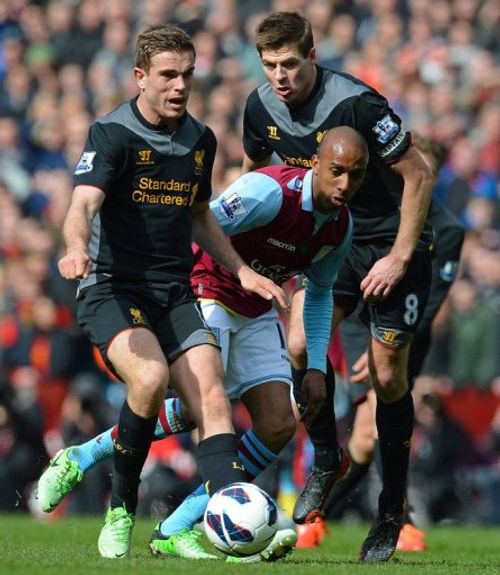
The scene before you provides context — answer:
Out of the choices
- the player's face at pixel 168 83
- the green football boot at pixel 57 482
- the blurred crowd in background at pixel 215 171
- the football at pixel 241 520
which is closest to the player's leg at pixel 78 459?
the green football boot at pixel 57 482

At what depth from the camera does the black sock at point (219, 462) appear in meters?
7.47

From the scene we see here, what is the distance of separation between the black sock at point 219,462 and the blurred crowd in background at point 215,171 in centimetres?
411

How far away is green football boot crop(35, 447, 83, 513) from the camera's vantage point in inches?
338

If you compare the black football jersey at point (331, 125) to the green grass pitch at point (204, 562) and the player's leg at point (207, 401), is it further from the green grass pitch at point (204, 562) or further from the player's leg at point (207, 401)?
the green grass pitch at point (204, 562)

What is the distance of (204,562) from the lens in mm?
7734

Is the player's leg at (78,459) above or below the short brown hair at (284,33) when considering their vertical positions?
below

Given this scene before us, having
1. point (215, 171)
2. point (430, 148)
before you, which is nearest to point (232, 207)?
point (430, 148)

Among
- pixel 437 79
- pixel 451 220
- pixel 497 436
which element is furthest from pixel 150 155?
pixel 437 79

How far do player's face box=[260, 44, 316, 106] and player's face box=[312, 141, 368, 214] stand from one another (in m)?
0.64

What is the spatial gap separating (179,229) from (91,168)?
64 cm

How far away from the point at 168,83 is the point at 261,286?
3.92 ft

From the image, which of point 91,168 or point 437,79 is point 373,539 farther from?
point 437,79

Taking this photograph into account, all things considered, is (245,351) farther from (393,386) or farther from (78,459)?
(78,459)

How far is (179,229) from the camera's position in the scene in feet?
26.5
